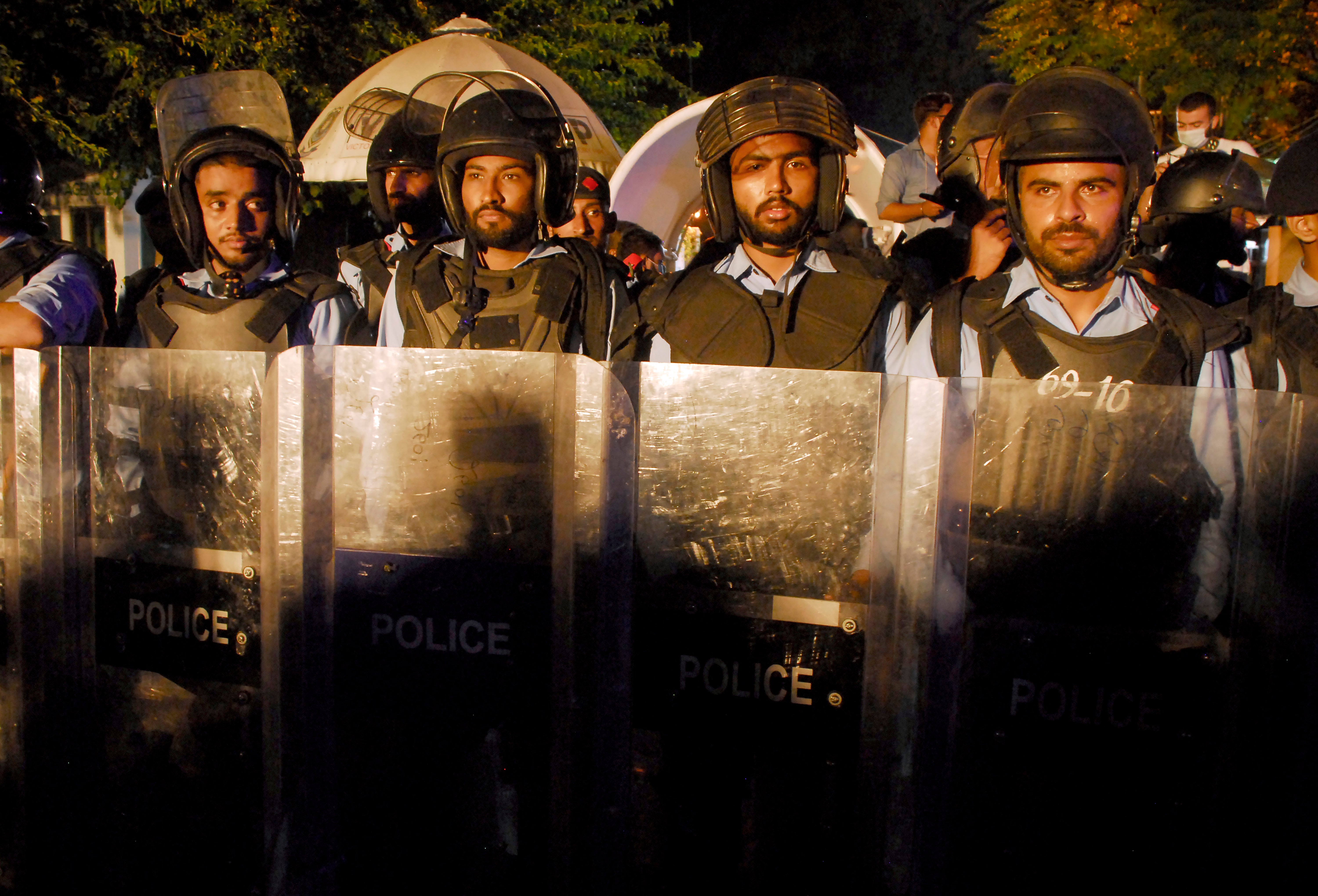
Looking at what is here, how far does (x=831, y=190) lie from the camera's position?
2.84 m

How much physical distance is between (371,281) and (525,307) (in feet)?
4.29

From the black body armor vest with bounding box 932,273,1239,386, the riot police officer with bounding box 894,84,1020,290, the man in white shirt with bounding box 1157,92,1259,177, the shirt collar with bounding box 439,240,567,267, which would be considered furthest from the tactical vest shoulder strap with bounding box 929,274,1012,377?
the man in white shirt with bounding box 1157,92,1259,177

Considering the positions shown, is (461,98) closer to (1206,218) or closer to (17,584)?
(17,584)

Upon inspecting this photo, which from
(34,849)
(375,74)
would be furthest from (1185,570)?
(375,74)

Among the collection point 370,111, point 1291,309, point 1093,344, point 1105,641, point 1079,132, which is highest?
point 370,111

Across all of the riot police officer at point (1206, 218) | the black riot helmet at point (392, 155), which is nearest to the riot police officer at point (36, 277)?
the black riot helmet at point (392, 155)

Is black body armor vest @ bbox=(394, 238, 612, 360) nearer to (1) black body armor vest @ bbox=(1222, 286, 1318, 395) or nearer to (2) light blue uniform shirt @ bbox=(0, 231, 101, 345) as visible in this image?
(2) light blue uniform shirt @ bbox=(0, 231, 101, 345)

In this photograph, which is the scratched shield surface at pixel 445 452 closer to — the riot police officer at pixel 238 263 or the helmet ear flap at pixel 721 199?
the riot police officer at pixel 238 263

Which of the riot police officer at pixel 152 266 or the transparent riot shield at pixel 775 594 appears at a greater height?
the riot police officer at pixel 152 266

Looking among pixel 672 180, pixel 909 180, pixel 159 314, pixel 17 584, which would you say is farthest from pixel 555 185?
pixel 672 180

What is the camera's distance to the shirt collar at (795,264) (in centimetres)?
274

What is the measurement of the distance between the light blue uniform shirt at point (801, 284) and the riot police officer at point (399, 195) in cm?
176

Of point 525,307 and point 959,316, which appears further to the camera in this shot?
point 525,307

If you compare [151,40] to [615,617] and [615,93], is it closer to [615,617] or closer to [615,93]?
[615,93]
